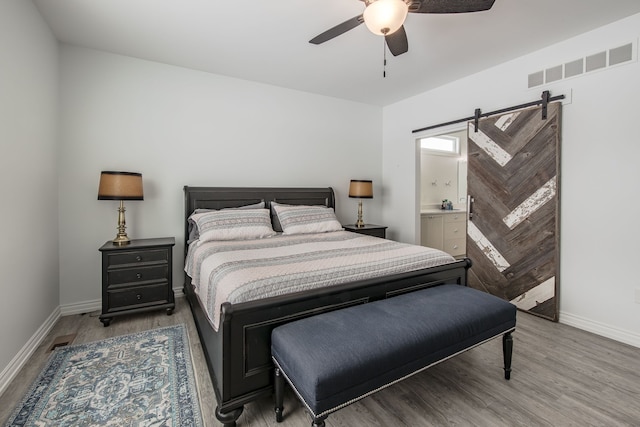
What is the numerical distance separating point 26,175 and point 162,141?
1.31 metres

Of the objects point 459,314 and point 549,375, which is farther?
point 549,375

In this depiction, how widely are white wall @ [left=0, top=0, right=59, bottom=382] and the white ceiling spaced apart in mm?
418

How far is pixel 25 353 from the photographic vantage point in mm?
2143

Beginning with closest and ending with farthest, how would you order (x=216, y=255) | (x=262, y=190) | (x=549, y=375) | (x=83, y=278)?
(x=549, y=375), (x=216, y=255), (x=83, y=278), (x=262, y=190)

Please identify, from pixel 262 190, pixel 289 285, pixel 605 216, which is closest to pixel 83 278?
pixel 262 190

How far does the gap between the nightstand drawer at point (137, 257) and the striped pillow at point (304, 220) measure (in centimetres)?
128

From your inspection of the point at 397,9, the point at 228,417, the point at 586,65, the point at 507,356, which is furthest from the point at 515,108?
the point at 228,417

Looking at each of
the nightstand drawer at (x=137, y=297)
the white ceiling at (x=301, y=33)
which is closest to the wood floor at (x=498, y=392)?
the nightstand drawer at (x=137, y=297)

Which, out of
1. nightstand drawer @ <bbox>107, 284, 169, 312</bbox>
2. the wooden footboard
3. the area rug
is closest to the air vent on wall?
the wooden footboard

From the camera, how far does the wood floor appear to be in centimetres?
162

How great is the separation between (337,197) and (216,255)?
2591 millimetres

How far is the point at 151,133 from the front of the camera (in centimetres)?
329

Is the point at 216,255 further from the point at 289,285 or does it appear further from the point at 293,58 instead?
the point at 293,58

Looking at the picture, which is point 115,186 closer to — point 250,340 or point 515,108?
point 250,340
